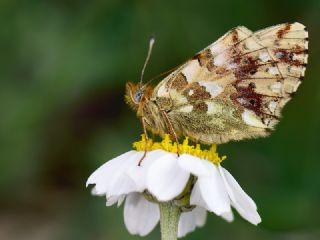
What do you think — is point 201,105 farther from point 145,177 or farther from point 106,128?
point 106,128

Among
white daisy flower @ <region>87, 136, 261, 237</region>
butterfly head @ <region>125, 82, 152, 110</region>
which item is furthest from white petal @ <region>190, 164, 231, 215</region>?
butterfly head @ <region>125, 82, 152, 110</region>

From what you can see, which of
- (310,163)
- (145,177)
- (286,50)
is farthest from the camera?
(310,163)

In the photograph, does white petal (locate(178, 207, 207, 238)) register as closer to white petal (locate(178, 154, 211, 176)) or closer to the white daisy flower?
the white daisy flower

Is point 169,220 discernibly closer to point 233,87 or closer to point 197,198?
point 197,198

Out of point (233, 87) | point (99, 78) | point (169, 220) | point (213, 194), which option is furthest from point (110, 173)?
point (99, 78)

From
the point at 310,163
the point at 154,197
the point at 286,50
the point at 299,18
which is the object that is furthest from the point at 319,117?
the point at 154,197

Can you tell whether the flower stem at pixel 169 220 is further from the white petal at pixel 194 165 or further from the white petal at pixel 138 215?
the white petal at pixel 138 215
